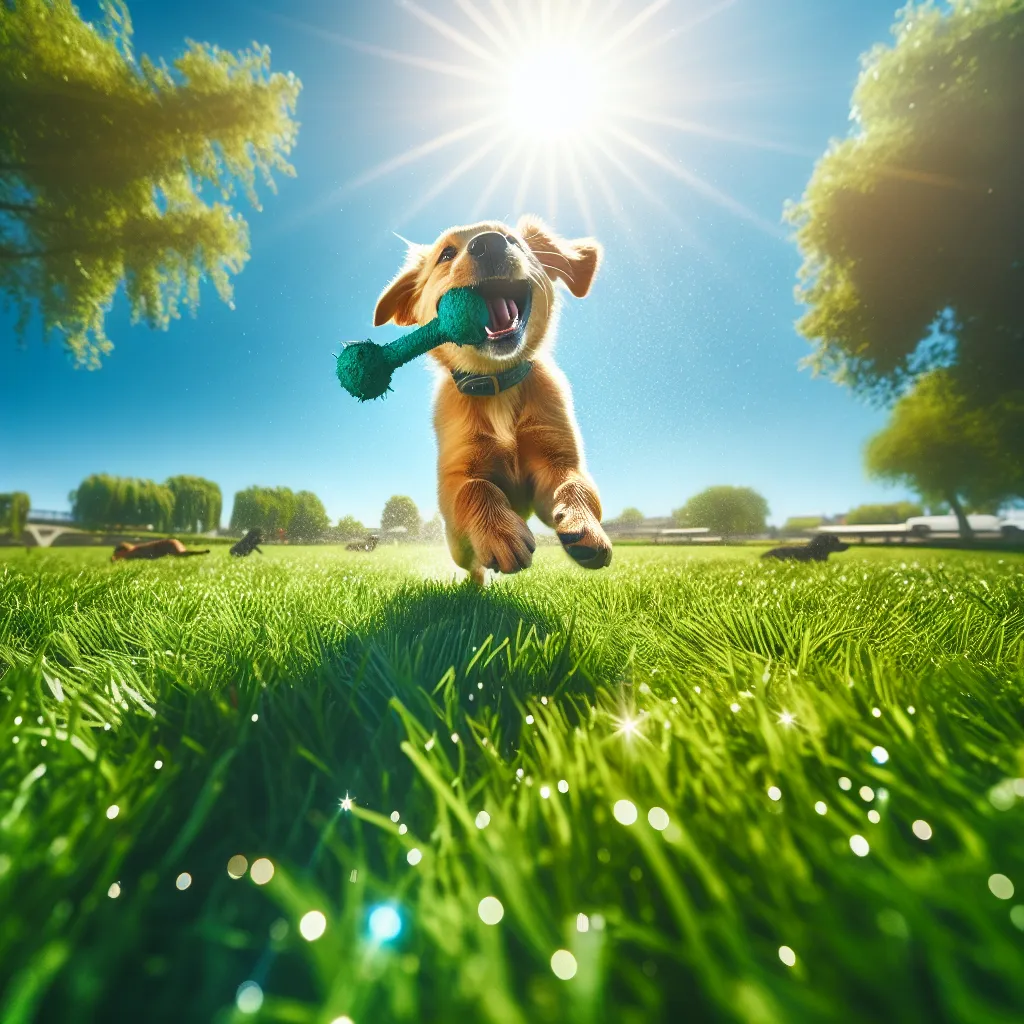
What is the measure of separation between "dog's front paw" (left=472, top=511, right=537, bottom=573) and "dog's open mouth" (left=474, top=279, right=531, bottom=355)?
80 centimetres

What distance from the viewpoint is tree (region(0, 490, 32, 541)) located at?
7902mm

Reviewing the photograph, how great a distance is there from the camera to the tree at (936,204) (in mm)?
7191

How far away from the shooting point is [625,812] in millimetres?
504

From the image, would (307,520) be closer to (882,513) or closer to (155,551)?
(155,551)

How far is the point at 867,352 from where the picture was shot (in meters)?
9.09

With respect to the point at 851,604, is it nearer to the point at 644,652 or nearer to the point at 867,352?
the point at 644,652

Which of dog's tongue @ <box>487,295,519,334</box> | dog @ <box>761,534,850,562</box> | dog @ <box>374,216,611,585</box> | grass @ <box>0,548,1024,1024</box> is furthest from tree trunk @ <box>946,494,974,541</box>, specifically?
grass @ <box>0,548,1024,1024</box>

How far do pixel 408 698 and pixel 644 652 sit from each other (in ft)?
2.40

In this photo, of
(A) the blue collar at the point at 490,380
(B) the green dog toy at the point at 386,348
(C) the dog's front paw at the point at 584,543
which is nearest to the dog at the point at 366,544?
(A) the blue collar at the point at 490,380

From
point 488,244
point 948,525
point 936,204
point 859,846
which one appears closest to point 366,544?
point 488,244

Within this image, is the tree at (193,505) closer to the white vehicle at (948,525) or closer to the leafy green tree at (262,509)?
the leafy green tree at (262,509)

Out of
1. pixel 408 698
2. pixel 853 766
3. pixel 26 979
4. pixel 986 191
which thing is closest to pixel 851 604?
pixel 853 766

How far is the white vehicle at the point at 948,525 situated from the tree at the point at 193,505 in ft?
62.9

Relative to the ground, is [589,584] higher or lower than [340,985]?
higher
